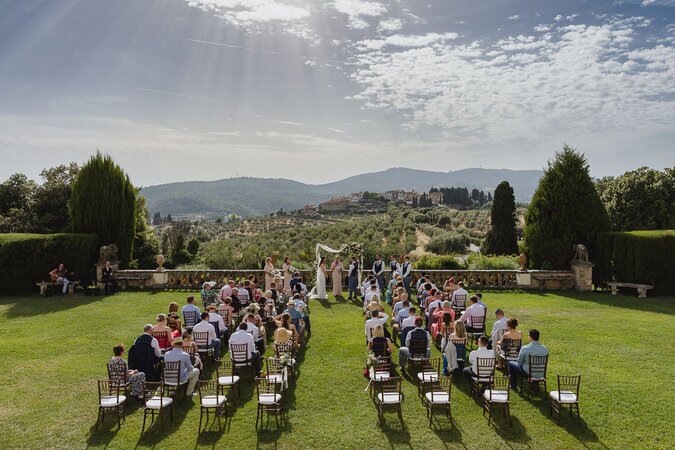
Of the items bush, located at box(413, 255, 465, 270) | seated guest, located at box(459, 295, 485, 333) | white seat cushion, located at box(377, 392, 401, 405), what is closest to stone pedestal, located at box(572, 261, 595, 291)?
bush, located at box(413, 255, 465, 270)

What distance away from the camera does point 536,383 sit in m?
9.81

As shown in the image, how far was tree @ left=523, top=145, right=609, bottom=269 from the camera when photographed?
21969mm

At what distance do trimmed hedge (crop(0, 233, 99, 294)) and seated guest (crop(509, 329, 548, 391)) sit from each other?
20351mm

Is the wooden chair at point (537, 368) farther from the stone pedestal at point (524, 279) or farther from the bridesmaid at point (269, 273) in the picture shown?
the stone pedestal at point (524, 279)

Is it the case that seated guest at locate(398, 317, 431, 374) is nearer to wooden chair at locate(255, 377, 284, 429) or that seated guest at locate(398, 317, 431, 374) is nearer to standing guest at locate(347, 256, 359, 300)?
wooden chair at locate(255, 377, 284, 429)

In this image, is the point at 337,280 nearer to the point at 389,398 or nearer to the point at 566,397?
the point at 389,398

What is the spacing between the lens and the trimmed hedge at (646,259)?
19.7m

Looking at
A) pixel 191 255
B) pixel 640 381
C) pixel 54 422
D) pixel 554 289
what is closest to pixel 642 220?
pixel 554 289

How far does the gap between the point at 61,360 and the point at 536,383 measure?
12.0m

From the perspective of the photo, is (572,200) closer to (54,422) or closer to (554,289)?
(554,289)

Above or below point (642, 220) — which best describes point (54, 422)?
below

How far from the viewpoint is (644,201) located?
32.4 metres

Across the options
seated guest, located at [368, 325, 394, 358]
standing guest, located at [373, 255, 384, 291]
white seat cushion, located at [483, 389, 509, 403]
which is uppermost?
standing guest, located at [373, 255, 384, 291]

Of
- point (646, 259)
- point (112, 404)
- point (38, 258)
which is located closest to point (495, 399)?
point (112, 404)
